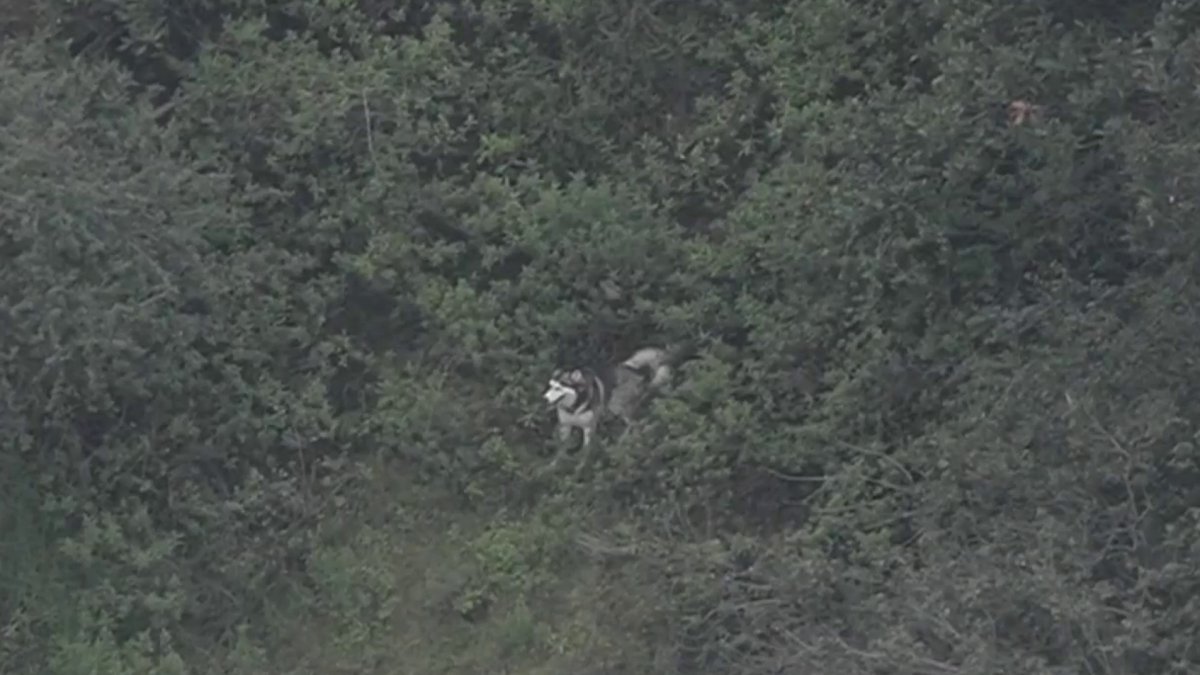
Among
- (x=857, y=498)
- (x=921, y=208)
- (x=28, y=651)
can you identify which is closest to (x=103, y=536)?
(x=28, y=651)

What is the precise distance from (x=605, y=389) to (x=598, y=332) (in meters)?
0.27

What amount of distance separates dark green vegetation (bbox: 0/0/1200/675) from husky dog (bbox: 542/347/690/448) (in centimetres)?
12

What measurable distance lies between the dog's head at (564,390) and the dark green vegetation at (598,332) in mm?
89

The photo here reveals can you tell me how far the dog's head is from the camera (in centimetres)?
962

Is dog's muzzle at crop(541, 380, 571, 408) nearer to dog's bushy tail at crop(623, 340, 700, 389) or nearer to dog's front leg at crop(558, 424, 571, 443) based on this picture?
dog's front leg at crop(558, 424, 571, 443)

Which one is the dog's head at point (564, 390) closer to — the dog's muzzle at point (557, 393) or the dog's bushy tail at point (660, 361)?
the dog's muzzle at point (557, 393)

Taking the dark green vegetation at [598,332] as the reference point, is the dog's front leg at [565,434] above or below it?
below

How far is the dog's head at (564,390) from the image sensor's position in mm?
9617

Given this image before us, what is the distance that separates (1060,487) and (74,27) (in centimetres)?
501

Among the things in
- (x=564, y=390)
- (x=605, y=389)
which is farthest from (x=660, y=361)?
(x=564, y=390)

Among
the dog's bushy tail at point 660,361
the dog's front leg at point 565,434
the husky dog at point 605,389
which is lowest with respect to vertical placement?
the dog's front leg at point 565,434

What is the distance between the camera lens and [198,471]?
30.2ft

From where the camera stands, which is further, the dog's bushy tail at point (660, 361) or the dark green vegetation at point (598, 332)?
the dog's bushy tail at point (660, 361)

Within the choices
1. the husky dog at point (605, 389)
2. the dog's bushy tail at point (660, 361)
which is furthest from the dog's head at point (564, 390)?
the dog's bushy tail at point (660, 361)
